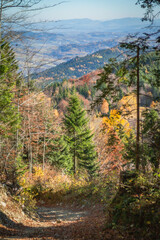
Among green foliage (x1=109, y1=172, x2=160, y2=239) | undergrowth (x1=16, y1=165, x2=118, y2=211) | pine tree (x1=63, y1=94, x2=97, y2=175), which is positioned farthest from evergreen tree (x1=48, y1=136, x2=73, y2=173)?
green foliage (x1=109, y1=172, x2=160, y2=239)

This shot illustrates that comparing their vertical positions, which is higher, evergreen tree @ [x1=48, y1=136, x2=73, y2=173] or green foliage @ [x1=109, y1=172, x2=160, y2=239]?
green foliage @ [x1=109, y1=172, x2=160, y2=239]

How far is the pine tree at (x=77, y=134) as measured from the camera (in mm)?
24406

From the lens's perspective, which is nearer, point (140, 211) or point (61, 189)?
point (140, 211)

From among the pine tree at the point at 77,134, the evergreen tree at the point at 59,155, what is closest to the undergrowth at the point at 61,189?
the evergreen tree at the point at 59,155

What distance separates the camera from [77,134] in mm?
24922

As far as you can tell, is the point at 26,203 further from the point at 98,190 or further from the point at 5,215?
the point at 98,190

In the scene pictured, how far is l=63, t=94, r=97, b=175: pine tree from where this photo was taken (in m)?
24.4

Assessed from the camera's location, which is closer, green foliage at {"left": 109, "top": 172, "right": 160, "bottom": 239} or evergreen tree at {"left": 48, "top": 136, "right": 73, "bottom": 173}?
green foliage at {"left": 109, "top": 172, "right": 160, "bottom": 239}

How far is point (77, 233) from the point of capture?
6.42m

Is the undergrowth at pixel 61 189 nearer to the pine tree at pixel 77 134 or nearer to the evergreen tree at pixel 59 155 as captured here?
the evergreen tree at pixel 59 155

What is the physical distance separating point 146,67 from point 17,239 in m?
6.07

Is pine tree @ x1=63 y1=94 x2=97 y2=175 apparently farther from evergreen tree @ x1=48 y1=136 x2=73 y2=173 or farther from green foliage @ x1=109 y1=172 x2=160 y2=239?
green foliage @ x1=109 y1=172 x2=160 y2=239

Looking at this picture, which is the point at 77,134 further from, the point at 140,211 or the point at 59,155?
the point at 140,211

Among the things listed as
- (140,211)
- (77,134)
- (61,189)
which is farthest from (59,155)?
(140,211)
